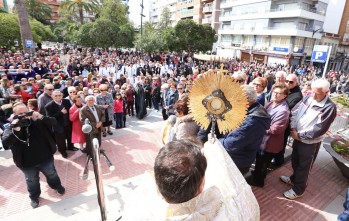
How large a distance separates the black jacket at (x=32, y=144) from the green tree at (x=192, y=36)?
2906cm

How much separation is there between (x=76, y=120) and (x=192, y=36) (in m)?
28.4

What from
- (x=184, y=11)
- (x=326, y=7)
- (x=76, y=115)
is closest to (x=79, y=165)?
(x=76, y=115)

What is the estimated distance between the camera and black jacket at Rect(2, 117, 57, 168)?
11.3 feet

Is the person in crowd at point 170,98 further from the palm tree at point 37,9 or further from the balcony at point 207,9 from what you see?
the palm tree at point 37,9

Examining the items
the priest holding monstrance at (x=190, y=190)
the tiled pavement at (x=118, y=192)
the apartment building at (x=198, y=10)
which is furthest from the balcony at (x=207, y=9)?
the priest holding monstrance at (x=190, y=190)

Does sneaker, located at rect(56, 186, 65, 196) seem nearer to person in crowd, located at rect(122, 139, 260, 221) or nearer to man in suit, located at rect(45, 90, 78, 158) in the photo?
man in suit, located at rect(45, 90, 78, 158)

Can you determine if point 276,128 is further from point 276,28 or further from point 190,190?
point 276,28

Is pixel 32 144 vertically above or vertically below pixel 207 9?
below

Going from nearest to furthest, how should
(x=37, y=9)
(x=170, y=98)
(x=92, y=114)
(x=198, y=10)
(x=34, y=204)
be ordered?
(x=34, y=204)
(x=92, y=114)
(x=170, y=98)
(x=37, y=9)
(x=198, y=10)

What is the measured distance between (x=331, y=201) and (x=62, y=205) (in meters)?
4.30

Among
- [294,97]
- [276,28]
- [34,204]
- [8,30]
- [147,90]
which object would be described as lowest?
[34,204]

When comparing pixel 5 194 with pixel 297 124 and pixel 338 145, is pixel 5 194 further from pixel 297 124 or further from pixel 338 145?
pixel 338 145

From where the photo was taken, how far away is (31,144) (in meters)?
3.54

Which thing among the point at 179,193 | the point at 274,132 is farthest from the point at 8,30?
the point at 179,193
